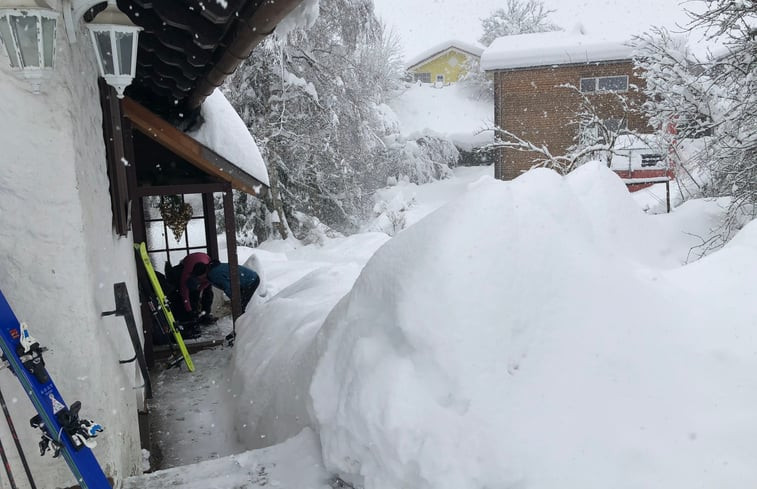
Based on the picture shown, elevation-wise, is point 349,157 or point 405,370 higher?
point 349,157

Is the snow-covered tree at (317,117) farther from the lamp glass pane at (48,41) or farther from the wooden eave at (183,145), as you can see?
the lamp glass pane at (48,41)

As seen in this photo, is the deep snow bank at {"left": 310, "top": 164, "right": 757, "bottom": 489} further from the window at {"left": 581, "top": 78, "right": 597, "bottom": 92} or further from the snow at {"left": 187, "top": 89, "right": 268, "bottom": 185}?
the window at {"left": 581, "top": 78, "right": 597, "bottom": 92}

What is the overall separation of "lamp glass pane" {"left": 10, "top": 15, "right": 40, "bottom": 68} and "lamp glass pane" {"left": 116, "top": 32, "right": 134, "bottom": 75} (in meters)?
0.70

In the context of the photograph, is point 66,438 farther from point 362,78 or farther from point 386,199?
point 386,199

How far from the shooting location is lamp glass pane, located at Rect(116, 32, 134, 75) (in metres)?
2.80

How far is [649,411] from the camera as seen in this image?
2275mm

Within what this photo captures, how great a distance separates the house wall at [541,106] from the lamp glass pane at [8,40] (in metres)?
17.2

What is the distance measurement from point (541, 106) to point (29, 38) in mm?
18304

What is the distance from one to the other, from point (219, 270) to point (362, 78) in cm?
1089

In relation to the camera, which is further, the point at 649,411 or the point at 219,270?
the point at 219,270

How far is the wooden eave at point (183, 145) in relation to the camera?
16.7 feet

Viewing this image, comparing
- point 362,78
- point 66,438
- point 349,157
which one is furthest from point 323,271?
point 362,78

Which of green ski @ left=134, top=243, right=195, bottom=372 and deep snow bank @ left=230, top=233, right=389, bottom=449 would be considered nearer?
deep snow bank @ left=230, top=233, right=389, bottom=449

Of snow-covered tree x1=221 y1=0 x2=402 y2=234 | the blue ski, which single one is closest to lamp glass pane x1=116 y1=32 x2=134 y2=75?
the blue ski
